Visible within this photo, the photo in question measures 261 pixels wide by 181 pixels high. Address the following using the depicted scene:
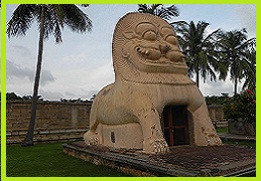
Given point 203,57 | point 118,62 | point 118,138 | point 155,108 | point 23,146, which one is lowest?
point 23,146

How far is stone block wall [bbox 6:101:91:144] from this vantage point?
46.3 feet

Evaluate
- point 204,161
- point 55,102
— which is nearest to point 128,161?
point 204,161

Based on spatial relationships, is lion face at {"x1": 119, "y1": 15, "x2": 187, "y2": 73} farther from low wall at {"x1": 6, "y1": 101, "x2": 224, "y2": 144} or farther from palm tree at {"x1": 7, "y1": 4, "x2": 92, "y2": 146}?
low wall at {"x1": 6, "y1": 101, "x2": 224, "y2": 144}

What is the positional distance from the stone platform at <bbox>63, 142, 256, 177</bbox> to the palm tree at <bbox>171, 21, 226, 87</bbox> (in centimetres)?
1275

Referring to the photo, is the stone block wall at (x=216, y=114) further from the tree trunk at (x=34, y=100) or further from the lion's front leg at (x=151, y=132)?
the lion's front leg at (x=151, y=132)

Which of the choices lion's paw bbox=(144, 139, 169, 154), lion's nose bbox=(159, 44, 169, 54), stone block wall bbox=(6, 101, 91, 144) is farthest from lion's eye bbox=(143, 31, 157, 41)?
stone block wall bbox=(6, 101, 91, 144)

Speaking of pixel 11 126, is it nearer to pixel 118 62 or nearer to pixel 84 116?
pixel 84 116

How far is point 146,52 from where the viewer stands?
7.47m

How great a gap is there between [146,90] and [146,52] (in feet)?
3.36

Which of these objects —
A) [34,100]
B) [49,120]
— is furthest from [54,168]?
[49,120]

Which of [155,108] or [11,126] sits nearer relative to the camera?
[155,108]

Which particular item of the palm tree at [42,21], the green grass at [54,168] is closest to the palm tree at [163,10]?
the palm tree at [42,21]

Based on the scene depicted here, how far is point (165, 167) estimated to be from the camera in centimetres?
528

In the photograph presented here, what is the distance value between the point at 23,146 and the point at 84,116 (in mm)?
4149
